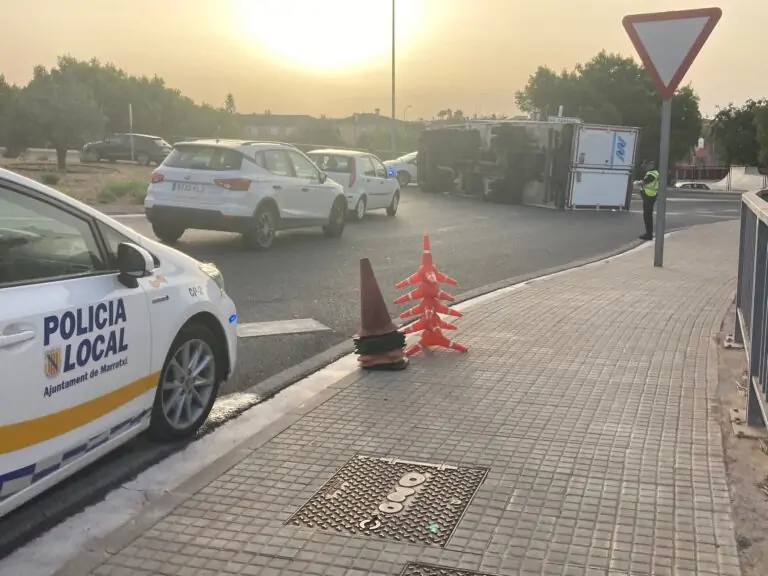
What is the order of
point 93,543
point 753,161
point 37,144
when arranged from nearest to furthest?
point 93,543 → point 37,144 → point 753,161

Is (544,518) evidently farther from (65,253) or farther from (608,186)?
(608,186)

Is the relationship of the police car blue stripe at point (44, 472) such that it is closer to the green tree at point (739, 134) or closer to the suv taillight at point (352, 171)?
the suv taillight at point (352, 171)

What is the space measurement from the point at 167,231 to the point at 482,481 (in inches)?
418

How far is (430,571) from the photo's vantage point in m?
3.49

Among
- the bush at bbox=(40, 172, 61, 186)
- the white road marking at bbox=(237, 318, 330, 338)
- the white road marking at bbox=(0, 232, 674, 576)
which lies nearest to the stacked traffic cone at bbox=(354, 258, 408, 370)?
the white road marking at bbox=(0, 232, 674, 576)

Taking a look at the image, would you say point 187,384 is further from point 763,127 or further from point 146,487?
point 763,127

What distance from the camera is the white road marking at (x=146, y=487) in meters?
3.62

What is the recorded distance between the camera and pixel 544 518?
13.1ft

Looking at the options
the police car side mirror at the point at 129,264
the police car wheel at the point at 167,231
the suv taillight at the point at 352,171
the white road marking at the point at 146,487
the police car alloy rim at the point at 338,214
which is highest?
the suv taillight at the point at 352,171

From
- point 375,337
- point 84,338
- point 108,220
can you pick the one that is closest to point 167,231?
point 375,337

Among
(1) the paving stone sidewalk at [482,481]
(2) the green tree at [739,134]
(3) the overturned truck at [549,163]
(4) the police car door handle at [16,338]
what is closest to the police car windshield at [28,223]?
(4) the police car door handle at [16,338]

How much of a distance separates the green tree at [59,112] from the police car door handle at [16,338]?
37.4m

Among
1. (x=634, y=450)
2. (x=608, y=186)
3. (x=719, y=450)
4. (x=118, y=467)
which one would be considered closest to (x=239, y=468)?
(x=118, y=467)

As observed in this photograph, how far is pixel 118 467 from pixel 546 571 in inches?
93.6
